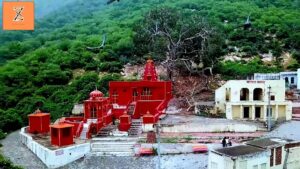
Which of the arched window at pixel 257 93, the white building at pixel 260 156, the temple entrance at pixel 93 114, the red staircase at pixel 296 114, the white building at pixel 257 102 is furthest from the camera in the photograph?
the arched window at pixel 257 93

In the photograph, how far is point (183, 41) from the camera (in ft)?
137

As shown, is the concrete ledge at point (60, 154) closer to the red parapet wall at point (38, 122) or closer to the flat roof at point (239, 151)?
the red parapet wall at point (38, 122)

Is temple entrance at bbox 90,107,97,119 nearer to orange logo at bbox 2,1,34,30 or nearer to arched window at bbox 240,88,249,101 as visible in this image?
orange logo at bbox 2,1,34,30

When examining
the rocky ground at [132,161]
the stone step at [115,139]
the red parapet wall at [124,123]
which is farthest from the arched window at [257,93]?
the stone step at [115,139]

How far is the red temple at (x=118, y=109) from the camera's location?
1080 inches

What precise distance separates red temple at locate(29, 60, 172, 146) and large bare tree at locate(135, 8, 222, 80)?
22.2 feet

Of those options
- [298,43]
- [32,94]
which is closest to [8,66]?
[32,94]

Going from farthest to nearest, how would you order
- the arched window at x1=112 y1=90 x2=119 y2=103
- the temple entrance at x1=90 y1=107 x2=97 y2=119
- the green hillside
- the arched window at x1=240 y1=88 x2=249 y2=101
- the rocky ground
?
1. the green hillside
2. the arched window at x1=112 y1=90 x2=119 y2=103
3. the arched window at x1=240 y1=88 x2=249 y2=101
4. the temple entrance at x1=90 y1=107 x2=97 y2=119
5. the rocky ground

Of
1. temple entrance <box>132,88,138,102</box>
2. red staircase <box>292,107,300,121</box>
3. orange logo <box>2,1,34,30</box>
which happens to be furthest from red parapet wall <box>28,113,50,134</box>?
red staircase <box>292,107,300,121</box>

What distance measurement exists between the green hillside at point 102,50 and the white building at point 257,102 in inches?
424

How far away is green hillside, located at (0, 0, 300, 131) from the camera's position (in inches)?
1649

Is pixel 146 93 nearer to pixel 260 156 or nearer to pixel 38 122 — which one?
pixel 38 122

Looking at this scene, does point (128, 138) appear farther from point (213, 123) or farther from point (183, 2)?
point (183, 2)

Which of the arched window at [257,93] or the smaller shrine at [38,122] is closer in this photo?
the smaller shrine at [38,122]
